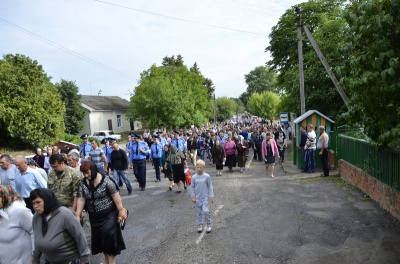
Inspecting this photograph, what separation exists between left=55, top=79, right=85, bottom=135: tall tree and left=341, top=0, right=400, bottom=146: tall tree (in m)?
39.3

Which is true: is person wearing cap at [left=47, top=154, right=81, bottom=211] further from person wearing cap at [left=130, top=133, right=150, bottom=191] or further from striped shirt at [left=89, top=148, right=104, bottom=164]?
person wearing cap at [left=130, top=133, right=150, bottom=191]

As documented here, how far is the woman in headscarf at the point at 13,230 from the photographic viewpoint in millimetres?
3461

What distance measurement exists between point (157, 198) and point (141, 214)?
5.27 ft

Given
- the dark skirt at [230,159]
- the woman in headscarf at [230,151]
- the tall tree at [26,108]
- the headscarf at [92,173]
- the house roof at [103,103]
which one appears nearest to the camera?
the headscarf at [92,173]

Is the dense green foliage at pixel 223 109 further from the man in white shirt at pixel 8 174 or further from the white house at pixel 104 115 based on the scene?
the man in white shirt at pixel 8 174

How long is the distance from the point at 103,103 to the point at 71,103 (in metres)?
10.1

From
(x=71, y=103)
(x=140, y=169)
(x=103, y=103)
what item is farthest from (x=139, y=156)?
(x=103, y=103)

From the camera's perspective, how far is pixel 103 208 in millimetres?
4438

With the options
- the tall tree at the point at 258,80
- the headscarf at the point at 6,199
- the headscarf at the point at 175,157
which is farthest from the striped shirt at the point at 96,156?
the tall tree at the point at 258,80

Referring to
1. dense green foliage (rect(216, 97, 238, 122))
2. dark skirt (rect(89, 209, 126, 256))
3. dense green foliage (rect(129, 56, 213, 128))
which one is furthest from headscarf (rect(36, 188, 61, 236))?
dense green foliage (rect(216, 97, 238, 122))

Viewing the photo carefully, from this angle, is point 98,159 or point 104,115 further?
point 104,115

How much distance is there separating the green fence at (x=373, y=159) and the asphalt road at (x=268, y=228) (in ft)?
2.39

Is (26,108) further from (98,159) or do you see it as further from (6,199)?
(6,199)

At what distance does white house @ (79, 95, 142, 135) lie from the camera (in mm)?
45062
